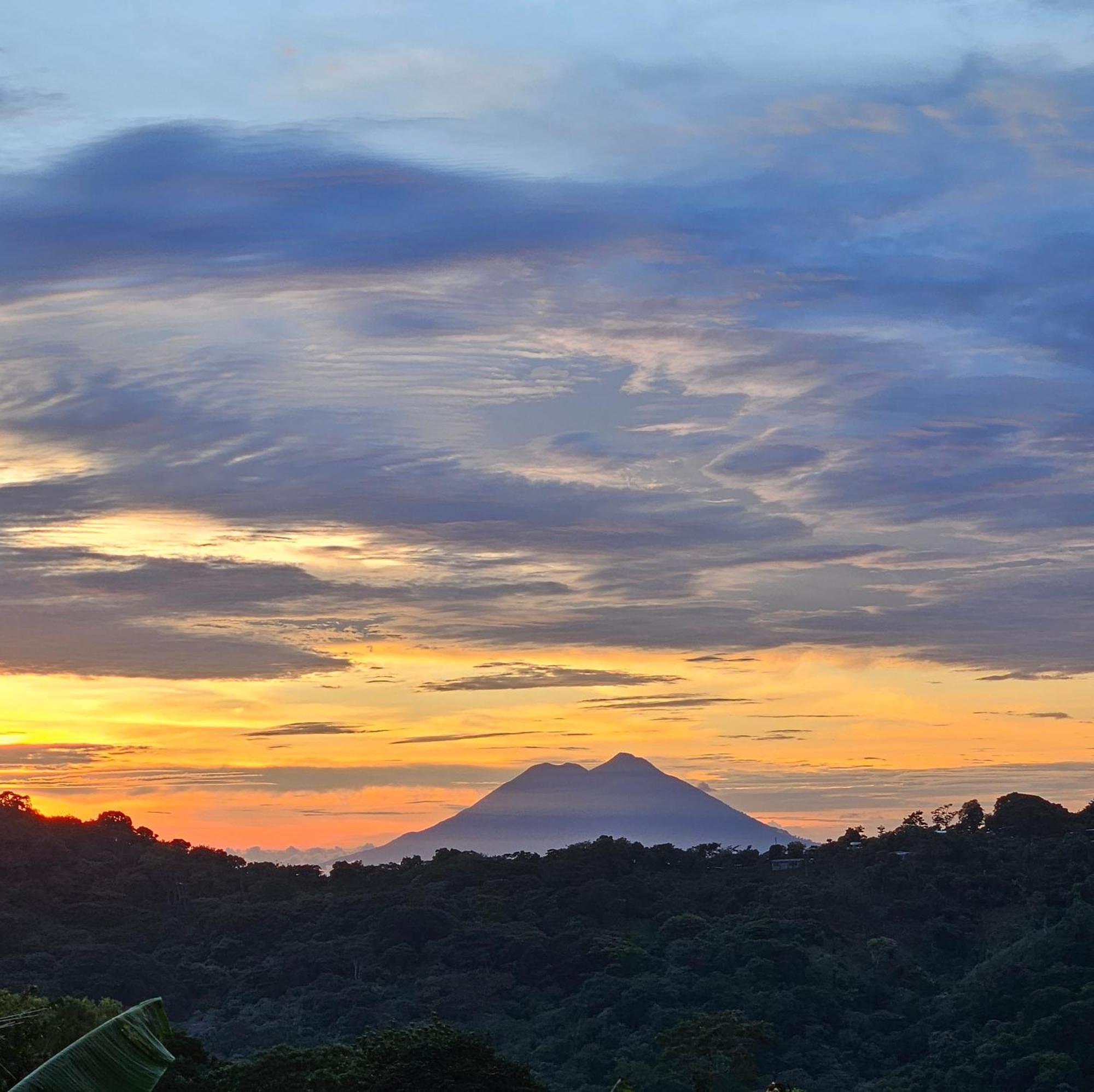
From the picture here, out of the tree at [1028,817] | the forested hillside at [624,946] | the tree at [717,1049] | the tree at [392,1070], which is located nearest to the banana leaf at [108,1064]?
the tree at [392,1070]

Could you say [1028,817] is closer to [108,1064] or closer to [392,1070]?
[392,1070]

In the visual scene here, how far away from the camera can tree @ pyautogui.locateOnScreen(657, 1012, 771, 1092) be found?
6047 centimetres

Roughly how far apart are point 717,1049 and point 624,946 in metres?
16.9

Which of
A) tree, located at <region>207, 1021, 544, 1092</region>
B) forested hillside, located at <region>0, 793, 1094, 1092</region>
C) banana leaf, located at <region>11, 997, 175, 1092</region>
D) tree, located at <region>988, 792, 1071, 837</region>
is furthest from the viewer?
tree, located at <region>988, 792, 1071, 837</region>

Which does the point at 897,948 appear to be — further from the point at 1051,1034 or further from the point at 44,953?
the point at 44,953

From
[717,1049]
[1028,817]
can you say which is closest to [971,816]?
[1028,817]

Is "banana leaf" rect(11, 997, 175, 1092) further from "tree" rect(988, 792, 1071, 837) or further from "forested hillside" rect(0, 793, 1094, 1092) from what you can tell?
"tree" rect(988, 792, 1071, 837)

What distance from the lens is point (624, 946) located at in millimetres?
78062

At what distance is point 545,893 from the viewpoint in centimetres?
8762

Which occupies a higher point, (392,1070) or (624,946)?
(392,1070)

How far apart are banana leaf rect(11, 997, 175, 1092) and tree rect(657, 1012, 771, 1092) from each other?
47535 mm

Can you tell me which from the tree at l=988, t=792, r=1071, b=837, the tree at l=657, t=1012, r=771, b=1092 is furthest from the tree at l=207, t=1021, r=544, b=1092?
the tree at l=988, t=792, r=1071, b=837

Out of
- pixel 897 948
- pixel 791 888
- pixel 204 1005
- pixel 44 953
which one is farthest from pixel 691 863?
pixel 44 953

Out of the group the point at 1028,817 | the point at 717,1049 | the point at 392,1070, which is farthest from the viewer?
the point at 1028,817
